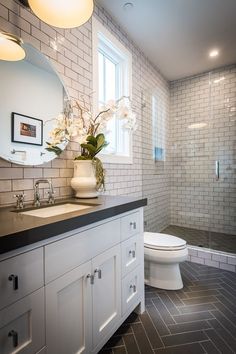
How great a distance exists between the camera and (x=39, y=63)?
1447mm

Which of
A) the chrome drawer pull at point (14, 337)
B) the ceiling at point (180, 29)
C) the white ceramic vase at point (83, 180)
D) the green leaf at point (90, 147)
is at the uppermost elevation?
the ceiling at point (180, 29)

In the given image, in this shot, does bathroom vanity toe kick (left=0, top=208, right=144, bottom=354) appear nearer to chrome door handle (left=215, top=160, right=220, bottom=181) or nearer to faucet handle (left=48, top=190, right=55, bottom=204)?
faucet handle (left=48, top=190, right=55, bottom=204)

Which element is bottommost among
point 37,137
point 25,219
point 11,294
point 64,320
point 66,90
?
point 64,320

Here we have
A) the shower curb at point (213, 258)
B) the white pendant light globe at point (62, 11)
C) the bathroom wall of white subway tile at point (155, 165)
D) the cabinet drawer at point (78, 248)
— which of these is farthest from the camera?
the bathroom wall of white subway tile at point (155, 165)

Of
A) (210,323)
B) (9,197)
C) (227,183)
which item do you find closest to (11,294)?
(9,197)

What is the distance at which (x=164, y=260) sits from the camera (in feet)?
6.28

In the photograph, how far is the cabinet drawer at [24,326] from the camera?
0.71 meters

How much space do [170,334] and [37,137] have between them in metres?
1.66

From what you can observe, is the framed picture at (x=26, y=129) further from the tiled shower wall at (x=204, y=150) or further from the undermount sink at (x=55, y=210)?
the tiled shower wall at (x=204, y=150)

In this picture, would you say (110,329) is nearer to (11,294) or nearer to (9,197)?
(11,294)

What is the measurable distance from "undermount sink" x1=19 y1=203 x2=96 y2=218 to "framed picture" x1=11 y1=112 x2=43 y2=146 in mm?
448

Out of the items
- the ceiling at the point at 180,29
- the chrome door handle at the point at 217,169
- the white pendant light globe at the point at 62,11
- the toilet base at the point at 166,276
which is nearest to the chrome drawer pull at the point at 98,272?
the toilet base at the point at 166,276

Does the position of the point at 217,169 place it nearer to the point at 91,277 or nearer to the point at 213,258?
the point at 213,258

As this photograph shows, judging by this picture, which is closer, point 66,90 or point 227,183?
point 66,90
